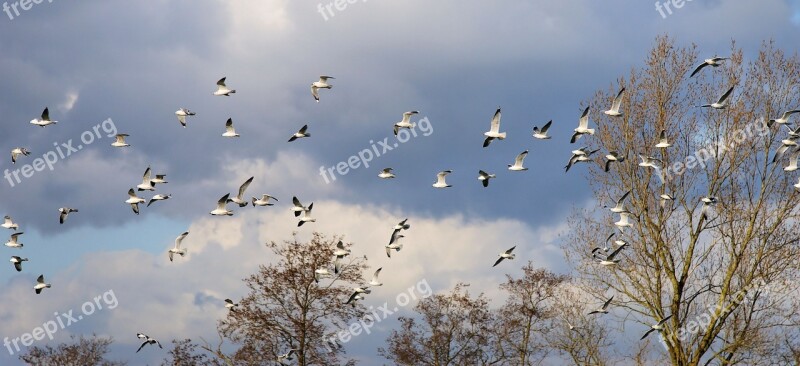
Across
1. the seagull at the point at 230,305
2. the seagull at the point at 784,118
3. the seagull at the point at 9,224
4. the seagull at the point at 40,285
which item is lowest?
the seagull at the point at 784,118

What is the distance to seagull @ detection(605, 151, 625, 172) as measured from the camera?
89.2 ft

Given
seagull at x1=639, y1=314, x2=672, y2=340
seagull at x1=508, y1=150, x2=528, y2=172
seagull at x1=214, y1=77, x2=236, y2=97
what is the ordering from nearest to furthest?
seagull at x1=639, y1=314, x2=672, y2=340, seagull at x1=508, y1=150, x2=528, y2=172, seagull at x1=214, y1=77, x2=236, y2=97

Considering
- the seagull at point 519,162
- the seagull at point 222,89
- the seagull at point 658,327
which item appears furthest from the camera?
the seagull at point 222,89

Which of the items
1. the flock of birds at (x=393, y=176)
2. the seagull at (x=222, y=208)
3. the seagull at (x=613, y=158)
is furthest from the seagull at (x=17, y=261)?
the seagull at (x=613, y=158)

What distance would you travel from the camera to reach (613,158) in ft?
89.0

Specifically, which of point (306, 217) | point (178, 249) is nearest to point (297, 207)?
point (306, 217)

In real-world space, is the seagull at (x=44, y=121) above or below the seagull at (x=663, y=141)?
above

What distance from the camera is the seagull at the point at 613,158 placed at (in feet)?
89.2

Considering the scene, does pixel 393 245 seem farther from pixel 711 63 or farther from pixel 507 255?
pixel 711 63

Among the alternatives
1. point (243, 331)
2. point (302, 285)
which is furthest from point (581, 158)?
point (243, 331)

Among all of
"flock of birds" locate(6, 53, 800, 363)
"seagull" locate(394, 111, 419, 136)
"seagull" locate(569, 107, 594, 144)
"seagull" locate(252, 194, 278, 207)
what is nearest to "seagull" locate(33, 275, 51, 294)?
"flock of birds" locate(6, 53, 800, 363)

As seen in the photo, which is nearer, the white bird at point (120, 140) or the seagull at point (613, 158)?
the seagull at point (613, 158)

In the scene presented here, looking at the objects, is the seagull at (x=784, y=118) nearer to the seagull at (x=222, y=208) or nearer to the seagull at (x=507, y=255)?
the seagull at (x=507, y=255)

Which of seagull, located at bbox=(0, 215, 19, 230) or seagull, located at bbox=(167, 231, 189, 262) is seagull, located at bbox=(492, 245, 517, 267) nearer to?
seagull, located at bbox=(167, 231, 189, 262)
